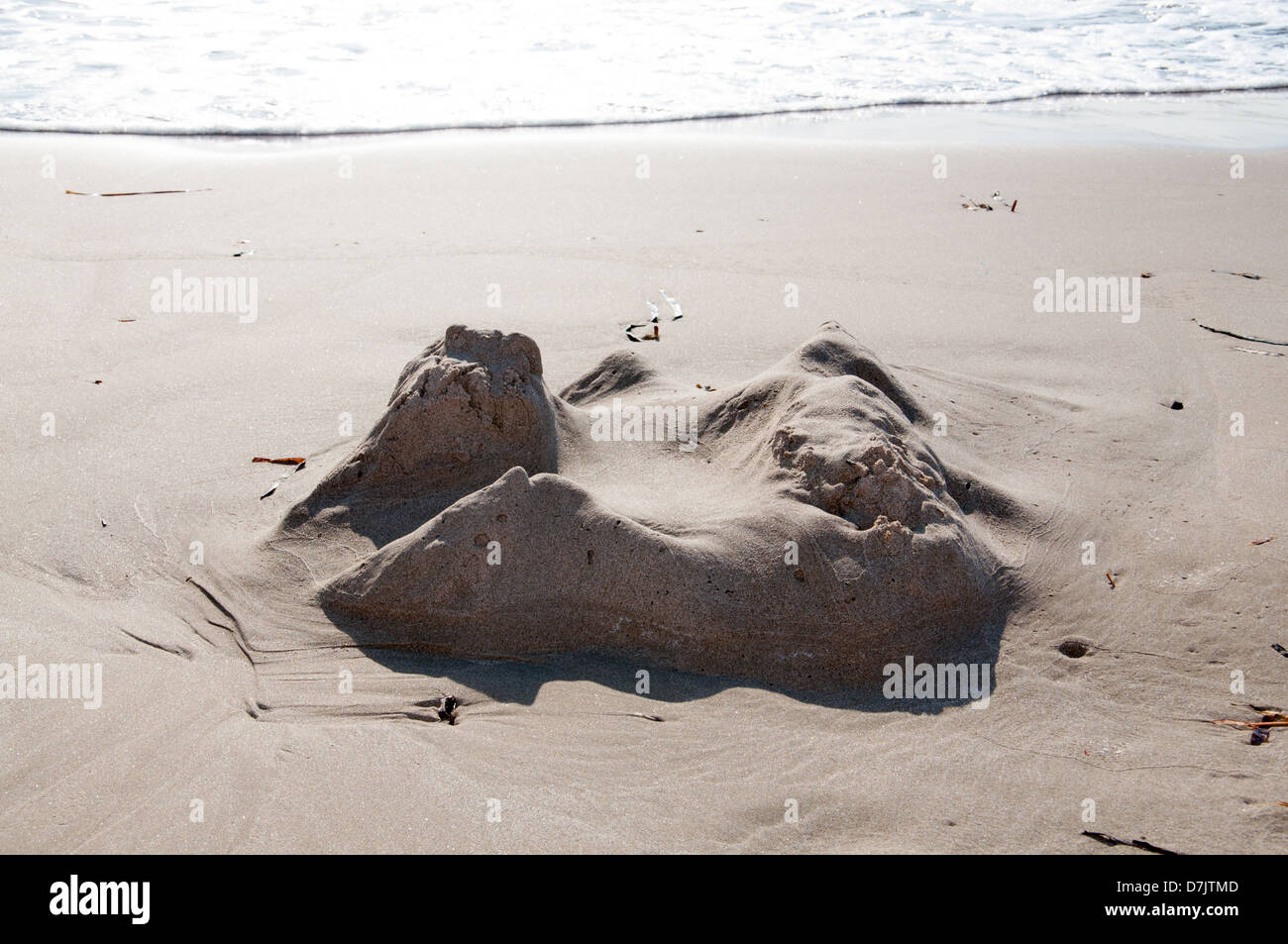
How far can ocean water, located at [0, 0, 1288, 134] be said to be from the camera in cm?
877

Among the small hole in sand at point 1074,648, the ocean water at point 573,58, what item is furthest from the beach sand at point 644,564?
the ocean water at point 573,58

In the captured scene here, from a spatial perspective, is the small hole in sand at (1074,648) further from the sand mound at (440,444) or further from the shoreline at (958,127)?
the shoreline at (958,127)

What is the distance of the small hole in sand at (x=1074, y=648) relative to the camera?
303 cm

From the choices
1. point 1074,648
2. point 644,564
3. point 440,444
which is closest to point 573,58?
point 440,444

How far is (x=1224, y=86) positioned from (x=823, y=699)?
9.92 m

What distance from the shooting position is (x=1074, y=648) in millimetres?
3049

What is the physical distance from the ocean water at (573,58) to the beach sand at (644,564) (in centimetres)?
286

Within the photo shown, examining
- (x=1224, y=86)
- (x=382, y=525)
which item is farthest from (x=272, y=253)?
(x=1224, y=86)

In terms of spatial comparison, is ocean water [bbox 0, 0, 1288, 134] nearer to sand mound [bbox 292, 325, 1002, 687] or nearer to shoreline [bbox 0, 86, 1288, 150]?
shoreline [bbox 0, 86, 1288, 150]

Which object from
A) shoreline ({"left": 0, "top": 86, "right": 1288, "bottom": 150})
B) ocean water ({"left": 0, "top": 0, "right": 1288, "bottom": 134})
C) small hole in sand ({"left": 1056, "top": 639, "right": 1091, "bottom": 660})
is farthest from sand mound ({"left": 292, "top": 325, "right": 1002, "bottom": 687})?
ocean water ({"left": 0, "top": 0, "right": 1288, "bottom": 134})

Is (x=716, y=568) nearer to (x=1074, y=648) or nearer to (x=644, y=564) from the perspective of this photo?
(x=644, y=564)

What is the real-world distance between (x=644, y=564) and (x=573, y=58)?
850 centimetres

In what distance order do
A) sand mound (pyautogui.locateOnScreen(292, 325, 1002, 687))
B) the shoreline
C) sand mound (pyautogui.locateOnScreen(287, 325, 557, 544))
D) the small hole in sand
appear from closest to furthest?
1. sand mound (pyautogui.locateOnScreen(292, 325, 1002, 687))
2. the small hole in sand
3. sand mound (pyautogui.locateOnScreen(287, 325, 557, 544))
4. the shoreline

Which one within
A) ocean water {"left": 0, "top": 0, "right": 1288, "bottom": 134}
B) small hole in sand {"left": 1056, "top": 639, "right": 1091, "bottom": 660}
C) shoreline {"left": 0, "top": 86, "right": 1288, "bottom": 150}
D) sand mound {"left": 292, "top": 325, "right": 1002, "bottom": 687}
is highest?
ocean water {"left": 0, "top": 0, "right": 1288, "bottom": 134}
